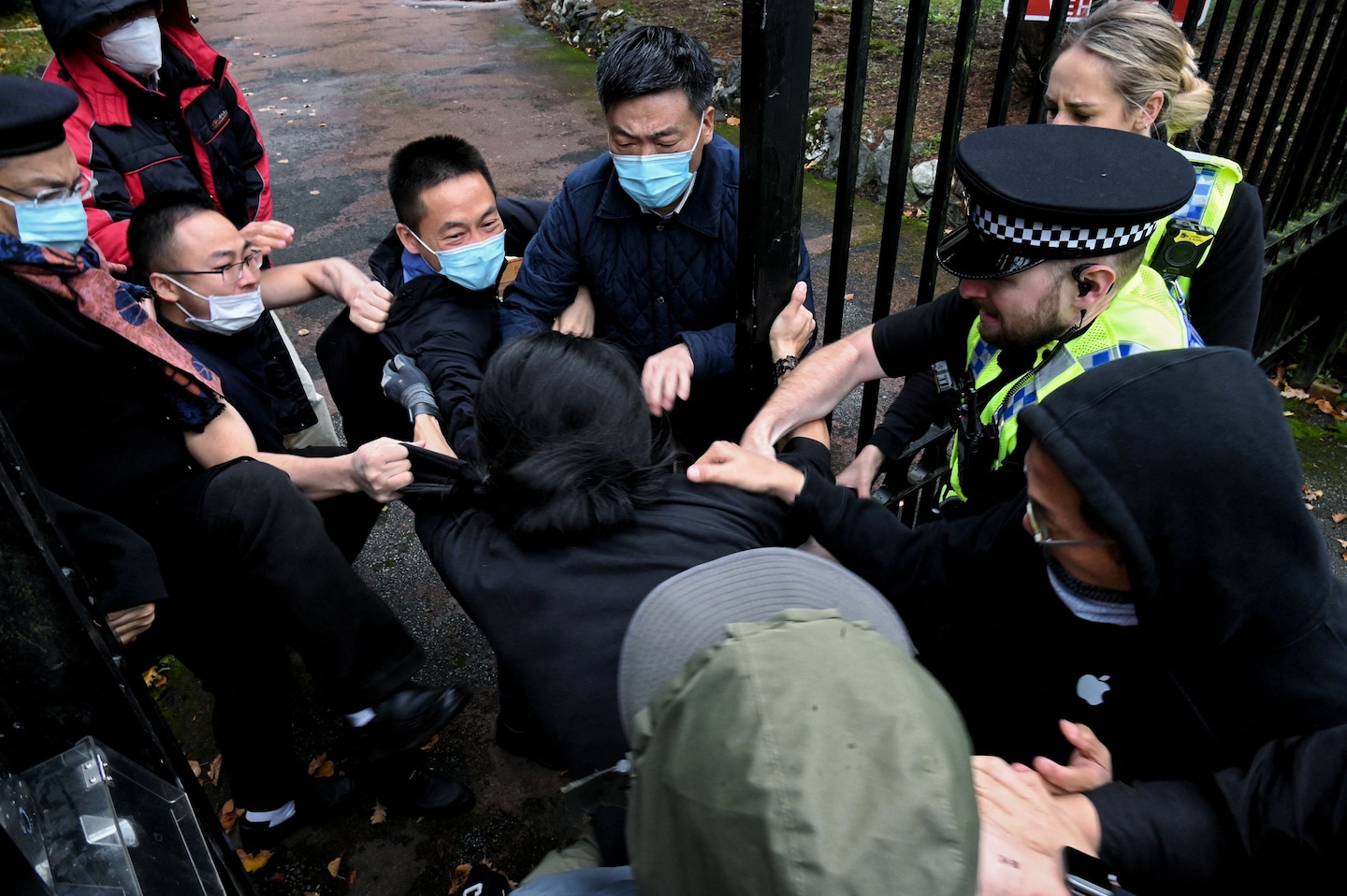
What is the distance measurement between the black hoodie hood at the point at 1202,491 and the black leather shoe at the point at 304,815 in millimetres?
2439

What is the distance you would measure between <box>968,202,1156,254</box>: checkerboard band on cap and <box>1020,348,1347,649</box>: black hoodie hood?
0.45 metres

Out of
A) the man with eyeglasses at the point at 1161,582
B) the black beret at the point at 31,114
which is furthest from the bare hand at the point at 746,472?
the black beret at the point at 31,114

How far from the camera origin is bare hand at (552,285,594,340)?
2562 mm

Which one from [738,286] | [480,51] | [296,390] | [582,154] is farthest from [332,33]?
[738,286]

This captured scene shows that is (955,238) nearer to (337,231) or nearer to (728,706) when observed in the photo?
(728,706)

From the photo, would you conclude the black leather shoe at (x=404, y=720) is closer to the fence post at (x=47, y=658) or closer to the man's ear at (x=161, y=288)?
the fence post at (x=47, y=658)

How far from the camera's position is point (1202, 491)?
48.4 inches

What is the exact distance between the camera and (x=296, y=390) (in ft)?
9.54

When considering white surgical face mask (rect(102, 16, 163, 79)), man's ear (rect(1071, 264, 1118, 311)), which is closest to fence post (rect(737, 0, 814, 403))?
man's ear (rect(1071, 264, 1118, 311))

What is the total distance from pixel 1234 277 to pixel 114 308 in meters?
2.88

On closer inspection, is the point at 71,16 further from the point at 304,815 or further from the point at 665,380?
the point at 304,815

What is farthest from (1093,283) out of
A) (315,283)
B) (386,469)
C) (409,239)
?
(315,283)

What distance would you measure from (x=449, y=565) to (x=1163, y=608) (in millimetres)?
1303

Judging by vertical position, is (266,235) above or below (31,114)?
below
